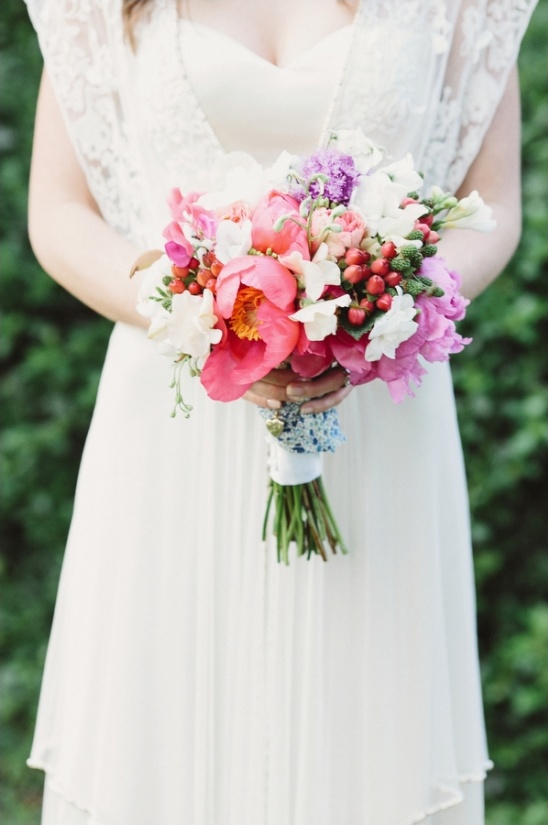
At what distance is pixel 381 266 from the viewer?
1.38 meters

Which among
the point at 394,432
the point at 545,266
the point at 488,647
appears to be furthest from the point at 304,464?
the point at 488,647

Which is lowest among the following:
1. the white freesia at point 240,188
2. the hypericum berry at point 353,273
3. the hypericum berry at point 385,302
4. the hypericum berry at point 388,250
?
the hypericum berry at point 385,302

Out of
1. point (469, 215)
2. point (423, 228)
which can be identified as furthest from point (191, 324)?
point (469, 215)

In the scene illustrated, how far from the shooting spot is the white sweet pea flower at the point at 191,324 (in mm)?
1387

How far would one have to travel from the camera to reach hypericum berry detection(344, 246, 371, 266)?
1371 mm

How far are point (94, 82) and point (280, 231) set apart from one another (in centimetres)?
71

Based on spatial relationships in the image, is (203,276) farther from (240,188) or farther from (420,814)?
(420,814)

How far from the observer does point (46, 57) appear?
1.91 m

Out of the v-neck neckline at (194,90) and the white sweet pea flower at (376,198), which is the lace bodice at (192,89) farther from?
the white sweet pea flower at (376,198)

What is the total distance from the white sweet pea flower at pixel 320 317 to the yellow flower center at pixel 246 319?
7cm

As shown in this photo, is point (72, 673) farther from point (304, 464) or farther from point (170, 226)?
point (170, 226)

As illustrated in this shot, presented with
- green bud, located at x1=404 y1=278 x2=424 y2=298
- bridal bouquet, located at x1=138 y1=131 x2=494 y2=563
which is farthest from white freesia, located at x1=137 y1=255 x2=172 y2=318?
green bud, located at x1=404 y1=278 x2=424 y2=298

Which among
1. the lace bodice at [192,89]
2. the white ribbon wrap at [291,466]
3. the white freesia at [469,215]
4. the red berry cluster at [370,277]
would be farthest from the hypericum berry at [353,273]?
the lace bodice at [192,89]

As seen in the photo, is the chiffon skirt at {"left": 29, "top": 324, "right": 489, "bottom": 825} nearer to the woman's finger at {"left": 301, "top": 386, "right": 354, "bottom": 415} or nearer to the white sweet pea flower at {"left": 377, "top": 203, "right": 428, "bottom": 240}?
the woman's finger at {"left": 301, "top": 386, "right": 354, "bottom": 415}
